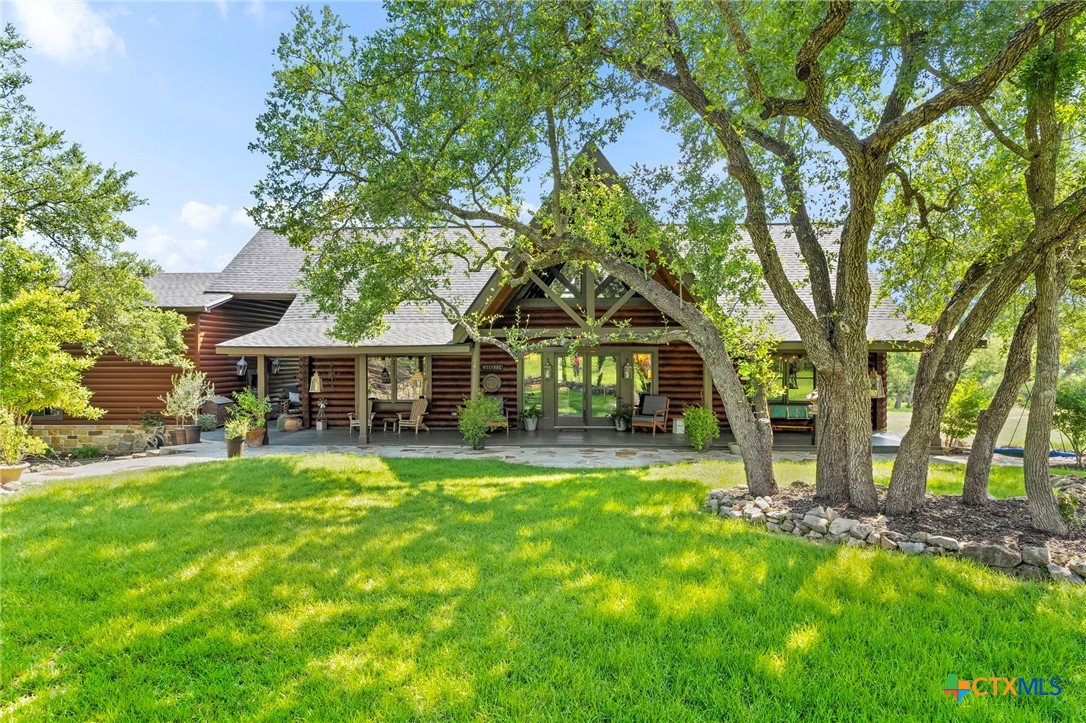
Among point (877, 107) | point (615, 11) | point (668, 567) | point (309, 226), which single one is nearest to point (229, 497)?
point (309, 226)

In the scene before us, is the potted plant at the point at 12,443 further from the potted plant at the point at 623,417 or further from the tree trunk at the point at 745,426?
the potted plant at the point at 623,417

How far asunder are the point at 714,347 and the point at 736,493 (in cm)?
189

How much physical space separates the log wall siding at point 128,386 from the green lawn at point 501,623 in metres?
9.31

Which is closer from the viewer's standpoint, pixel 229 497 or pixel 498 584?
pixel 498 584

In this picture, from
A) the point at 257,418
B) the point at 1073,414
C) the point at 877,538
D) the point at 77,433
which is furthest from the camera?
the point at 77,433

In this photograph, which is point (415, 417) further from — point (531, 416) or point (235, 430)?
point (235, 430)

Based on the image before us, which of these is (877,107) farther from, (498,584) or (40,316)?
(40,316)

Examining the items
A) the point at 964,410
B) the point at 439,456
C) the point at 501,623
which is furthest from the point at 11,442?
the point at 964,410

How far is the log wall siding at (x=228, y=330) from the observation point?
554 inches

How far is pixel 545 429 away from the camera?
13336 millimetres

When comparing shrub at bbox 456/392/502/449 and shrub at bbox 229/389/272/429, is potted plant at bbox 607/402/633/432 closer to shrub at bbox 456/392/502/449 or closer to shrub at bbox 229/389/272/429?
shrub at bbox 456/392/502/449

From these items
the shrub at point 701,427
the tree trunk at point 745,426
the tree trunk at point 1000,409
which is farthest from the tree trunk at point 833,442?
the shrub at point 701,427

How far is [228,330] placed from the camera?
49.9 ft

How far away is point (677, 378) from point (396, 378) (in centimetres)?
758
